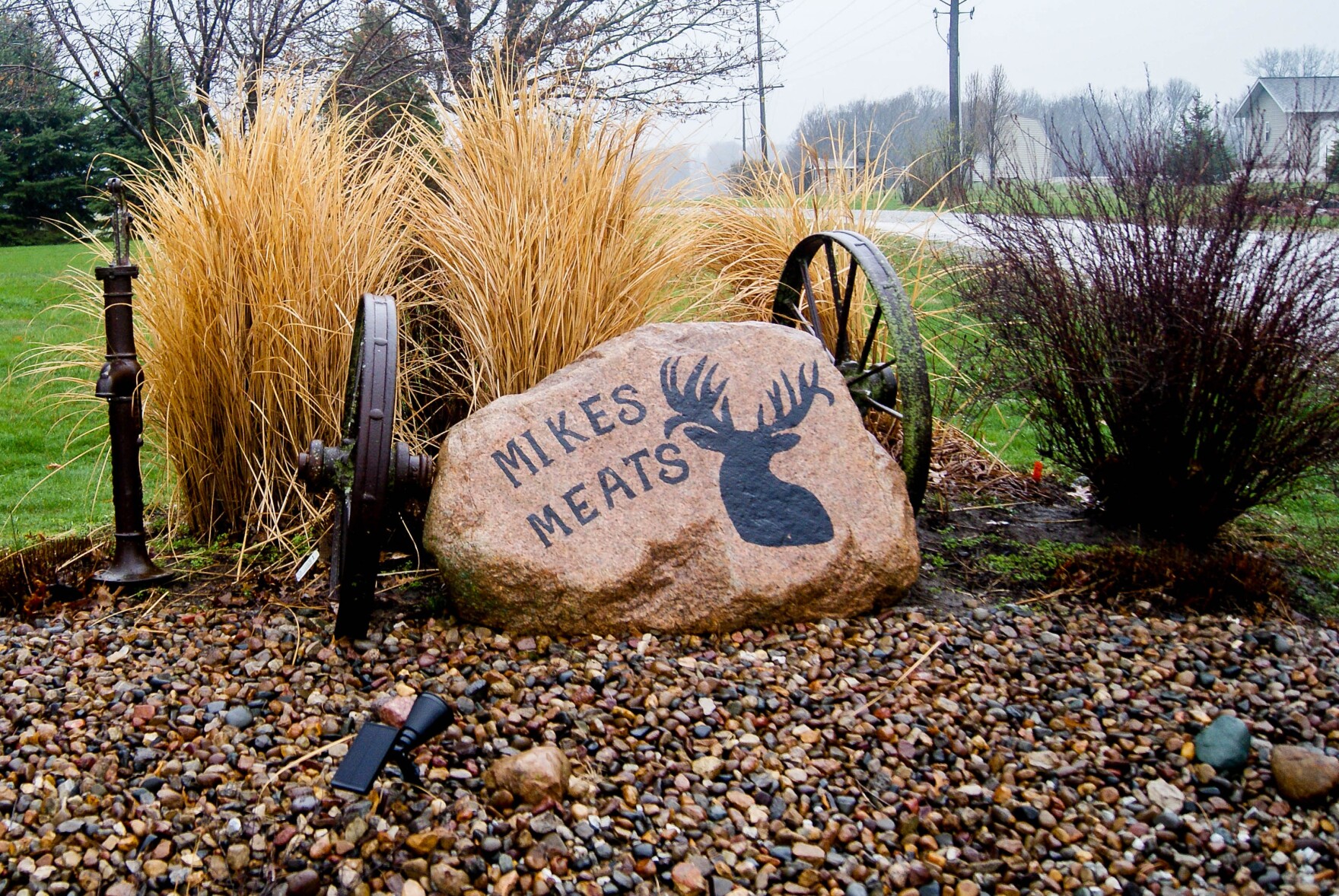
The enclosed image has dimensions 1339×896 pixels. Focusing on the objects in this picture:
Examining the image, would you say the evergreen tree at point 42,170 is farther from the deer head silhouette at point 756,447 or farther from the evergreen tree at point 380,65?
the deer head silhouette at point 756,447

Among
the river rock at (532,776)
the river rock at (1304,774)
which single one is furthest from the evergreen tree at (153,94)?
the river rock at (1304,774)

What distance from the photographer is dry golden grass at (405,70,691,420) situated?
374 centimetres

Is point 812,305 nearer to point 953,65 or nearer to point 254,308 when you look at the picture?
point 254,308

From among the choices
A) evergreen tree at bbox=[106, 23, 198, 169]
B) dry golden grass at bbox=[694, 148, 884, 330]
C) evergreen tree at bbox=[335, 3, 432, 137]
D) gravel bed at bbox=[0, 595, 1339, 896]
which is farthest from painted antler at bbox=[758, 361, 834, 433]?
evergreen tree at bbox=[335, 3, 432, 137]

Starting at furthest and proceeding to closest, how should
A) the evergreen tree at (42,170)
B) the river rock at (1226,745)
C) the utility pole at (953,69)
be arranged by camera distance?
the utility pole at (953,69), the evergreen tree at (42,170), the river rock at (1226,745)

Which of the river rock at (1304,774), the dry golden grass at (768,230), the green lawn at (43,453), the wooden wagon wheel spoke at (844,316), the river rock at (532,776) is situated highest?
the dry golden grass at (768,230)

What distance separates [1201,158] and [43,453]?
17.7 feet

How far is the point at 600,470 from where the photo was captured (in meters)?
3.16

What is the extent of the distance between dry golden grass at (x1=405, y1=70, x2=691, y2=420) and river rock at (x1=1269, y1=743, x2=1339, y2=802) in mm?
2482

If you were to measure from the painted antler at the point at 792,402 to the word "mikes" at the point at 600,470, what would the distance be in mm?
326

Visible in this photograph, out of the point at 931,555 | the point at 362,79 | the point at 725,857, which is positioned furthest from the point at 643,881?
the point at 362,79

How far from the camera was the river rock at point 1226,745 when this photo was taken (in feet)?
7.93

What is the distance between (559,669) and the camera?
2822 mm

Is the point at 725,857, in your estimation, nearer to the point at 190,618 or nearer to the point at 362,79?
the point at 190,618
